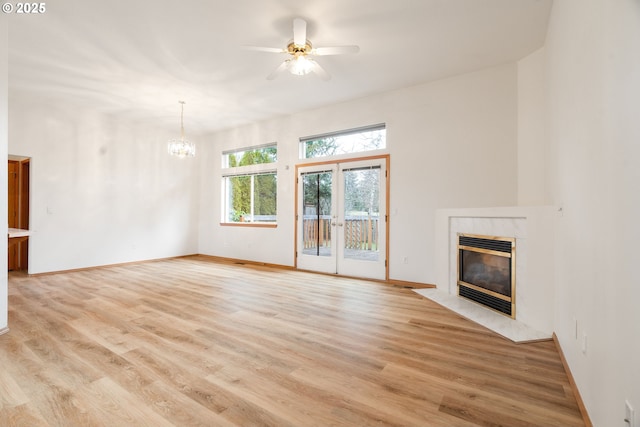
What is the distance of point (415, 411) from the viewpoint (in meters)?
1.68

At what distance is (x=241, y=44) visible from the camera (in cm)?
360

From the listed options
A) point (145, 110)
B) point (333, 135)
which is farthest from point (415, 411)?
point (145, 110)

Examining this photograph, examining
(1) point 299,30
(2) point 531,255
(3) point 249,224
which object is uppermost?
(1) point 299,30

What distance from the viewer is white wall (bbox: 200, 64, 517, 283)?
13.3ft

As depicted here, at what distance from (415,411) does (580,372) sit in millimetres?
1077

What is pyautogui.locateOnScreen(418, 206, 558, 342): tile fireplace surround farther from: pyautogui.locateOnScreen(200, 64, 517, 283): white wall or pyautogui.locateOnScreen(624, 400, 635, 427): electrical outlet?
pyautogui.locateOnScreen(624, 400, 635, 427): electrical outlet

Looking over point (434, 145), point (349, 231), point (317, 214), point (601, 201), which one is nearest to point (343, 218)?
point (349, 231)

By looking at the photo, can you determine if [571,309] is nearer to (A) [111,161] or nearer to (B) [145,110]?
(B) [145,110]

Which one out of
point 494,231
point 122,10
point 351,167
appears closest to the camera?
point 122,10

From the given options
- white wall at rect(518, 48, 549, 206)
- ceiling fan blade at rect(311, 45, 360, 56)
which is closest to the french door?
white wall at rect(518, 48, 549, 206)

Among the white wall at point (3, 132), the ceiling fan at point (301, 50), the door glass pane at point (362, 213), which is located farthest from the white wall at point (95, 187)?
the ceiling fan at point (301, 50)

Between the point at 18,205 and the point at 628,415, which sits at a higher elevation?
the point at 18,205

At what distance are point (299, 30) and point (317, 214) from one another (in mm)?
3414

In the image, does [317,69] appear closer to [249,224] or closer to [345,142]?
[345,142]
